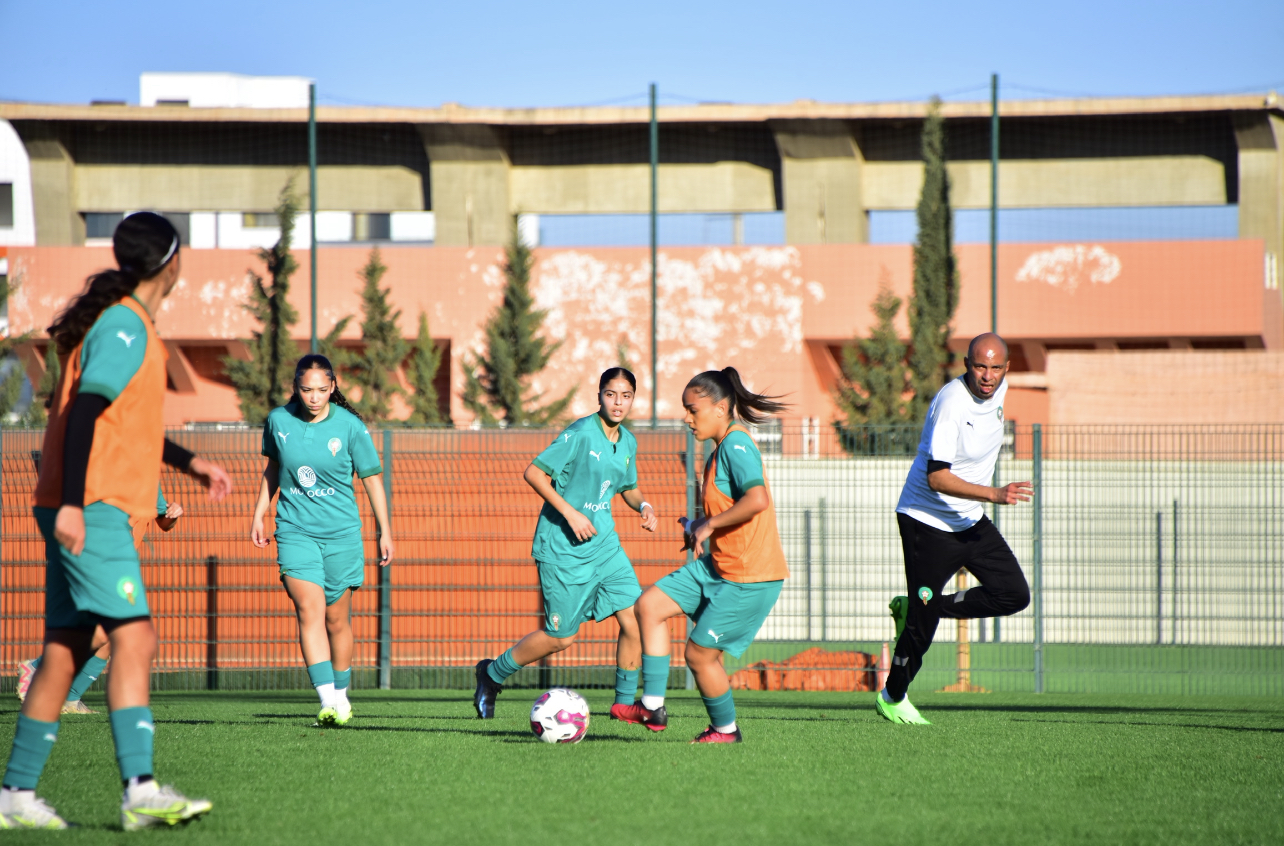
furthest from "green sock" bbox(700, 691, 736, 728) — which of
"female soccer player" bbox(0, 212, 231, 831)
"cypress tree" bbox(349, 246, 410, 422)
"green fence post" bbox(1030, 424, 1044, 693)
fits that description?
"cypress tree" bbox(349, 246, 410, 422)

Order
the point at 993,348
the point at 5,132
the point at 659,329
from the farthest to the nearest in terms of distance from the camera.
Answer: the point at 5,132
the point at 659,329
the point at 993,348

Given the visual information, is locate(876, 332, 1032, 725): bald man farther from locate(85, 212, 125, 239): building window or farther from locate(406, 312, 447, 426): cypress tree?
locate(85, 212, 125, 239): building window

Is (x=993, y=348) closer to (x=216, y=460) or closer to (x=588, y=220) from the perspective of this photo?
(x=216, y=460)

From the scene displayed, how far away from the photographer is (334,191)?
104 feet

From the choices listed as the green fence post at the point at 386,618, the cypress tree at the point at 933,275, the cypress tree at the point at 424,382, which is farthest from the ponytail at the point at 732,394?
the cypress tree at the point at 424,382

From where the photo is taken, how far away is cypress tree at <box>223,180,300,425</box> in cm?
2686

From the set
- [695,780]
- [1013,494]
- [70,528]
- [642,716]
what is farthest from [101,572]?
[1013,494]

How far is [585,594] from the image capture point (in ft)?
23.3

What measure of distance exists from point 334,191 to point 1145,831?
98.8ft

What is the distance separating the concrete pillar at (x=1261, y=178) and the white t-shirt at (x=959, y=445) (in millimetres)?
27063

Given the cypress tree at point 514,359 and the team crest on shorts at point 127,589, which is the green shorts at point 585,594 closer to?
the team crest on shorts at point 127,589

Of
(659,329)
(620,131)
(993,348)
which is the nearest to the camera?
(993,348)

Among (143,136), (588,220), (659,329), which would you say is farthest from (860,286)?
(143,136)

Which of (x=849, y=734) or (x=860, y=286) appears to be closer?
(x=849, y=734)
